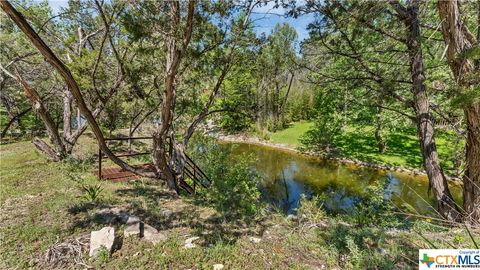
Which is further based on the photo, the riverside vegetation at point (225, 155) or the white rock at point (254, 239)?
the white rock at point (254, 239)

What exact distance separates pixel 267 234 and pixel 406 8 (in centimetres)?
392

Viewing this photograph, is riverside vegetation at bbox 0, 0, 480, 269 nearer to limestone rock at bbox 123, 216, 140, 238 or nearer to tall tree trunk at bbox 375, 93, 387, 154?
limestone rock at bbox 123, 216, 140, 238

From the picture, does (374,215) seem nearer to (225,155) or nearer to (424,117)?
(424,117)

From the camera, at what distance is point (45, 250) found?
2.57 meters

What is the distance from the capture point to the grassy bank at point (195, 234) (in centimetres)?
248

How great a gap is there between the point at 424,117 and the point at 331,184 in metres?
6.07

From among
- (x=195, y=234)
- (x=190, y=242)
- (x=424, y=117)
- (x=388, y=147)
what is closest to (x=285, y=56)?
(x=424, y=117)

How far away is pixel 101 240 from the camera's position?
262cm

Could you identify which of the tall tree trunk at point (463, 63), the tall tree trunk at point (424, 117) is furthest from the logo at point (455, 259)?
the tall tree trunk at point (424, 117)

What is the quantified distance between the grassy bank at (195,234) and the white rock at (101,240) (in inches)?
3.6

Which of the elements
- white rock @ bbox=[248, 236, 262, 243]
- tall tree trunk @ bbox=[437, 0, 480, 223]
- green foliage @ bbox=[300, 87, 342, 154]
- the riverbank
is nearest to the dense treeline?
tall tree trunk @ bbox=[437, 0, 480, 223]

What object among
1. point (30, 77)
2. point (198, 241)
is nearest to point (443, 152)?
point (198, 241)

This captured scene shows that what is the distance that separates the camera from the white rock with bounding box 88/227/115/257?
99.5 inches

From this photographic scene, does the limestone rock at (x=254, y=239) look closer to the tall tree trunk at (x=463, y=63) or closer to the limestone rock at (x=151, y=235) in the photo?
the limestone rock at (x=151, y=235)
